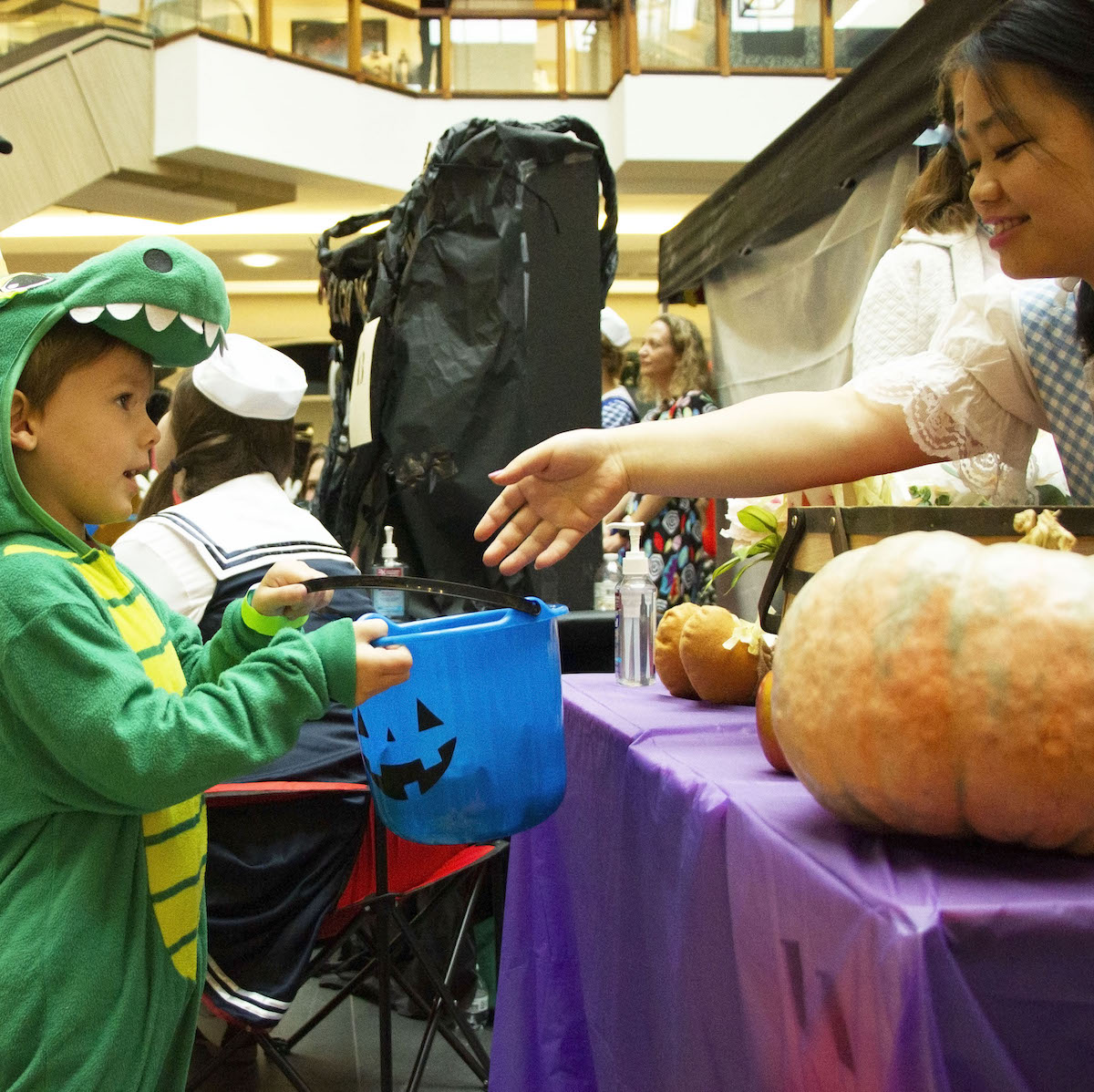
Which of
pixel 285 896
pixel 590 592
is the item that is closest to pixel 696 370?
pixel 590 592

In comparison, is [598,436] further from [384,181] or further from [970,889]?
[384,181]

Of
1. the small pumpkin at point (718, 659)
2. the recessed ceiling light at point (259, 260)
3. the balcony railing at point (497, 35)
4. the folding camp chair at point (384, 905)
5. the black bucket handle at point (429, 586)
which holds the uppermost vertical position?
the balcony railing at point (497, 35)

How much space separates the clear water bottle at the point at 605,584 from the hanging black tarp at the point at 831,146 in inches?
50.0

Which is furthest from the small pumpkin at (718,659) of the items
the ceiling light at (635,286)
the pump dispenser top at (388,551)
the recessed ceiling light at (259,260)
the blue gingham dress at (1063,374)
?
the ceiling light at (635,286)

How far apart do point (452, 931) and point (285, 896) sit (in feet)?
2.85

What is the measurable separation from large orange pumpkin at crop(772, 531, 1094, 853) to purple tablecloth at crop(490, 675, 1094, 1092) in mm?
39

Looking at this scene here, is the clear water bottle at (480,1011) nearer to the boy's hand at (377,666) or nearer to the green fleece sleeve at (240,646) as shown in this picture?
the green fleece sleeve at (240,646)

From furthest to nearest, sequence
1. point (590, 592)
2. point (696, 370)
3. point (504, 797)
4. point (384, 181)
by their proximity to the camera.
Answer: point (384, 181) < point (696, 370) < point (590, 592) < point (504, 797)

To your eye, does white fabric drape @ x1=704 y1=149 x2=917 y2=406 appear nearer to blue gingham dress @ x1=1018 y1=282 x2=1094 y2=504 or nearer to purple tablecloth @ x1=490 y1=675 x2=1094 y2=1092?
blue gingham dress @ x1=1018 y1=282 x2=1094 y2=504

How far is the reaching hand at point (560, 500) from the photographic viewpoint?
3.90ft

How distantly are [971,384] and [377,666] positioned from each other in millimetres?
731

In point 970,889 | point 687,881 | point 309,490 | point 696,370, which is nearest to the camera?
point 970,889

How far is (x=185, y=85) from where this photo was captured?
8.46 meters

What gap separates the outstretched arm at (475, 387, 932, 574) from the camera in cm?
120
